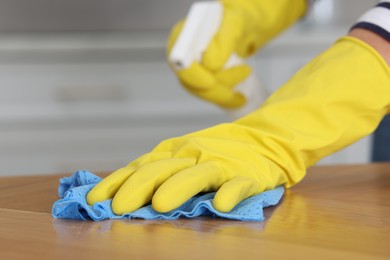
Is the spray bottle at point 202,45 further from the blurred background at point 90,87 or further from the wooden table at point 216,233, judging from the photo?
the blurred background at point 90,87

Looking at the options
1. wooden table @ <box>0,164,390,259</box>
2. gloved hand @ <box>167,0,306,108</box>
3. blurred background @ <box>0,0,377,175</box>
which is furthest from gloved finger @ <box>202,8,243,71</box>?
blurred background @ <box>0,0,377,175</box>

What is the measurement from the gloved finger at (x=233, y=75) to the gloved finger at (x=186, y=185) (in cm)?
45

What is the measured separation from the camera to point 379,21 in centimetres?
79

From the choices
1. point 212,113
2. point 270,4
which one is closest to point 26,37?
point 212,113

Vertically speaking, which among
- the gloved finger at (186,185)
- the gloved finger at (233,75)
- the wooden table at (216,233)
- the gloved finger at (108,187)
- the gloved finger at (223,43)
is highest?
the gloved finger at (223,43)

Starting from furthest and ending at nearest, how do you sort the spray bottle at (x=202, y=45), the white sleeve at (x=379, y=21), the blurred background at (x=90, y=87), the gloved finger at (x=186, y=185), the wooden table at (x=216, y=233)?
the blurred background at (x=90, y=87) → the spray bottle at (x=202, y=45) → the white sleeve at (x=379, y=21) → the gloved finger at (x=186, y=185) → the wooden table at (x=216, y=233)

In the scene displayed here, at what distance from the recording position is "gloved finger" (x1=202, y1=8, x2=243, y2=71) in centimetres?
106

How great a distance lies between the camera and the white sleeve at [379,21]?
79 centimetres

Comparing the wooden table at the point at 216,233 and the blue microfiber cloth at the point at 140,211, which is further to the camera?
the blue microfiber cloth at the point at 140,211

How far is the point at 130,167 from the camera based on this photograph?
65cm

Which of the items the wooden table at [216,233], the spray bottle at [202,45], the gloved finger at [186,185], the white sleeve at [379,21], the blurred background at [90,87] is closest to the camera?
the wooden table at [216,233]

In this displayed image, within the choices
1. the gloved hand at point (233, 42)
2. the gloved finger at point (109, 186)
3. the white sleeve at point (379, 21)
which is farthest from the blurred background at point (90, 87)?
the gloved finger at point (109, 186)

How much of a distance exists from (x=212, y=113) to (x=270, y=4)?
75 centimetres

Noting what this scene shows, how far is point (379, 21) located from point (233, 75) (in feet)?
1.13
